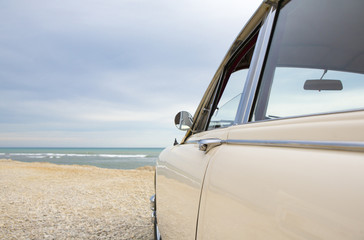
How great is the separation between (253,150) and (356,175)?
444 millimetres

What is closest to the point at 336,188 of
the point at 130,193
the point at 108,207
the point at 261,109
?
the point at 261,109

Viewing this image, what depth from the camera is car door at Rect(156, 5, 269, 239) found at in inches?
56.6

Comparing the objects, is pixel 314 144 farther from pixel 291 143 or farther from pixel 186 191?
pixel 186 191

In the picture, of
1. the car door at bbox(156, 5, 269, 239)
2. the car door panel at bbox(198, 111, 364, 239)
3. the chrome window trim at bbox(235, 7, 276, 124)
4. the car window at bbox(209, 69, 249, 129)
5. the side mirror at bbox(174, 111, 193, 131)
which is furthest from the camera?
the side mirror at bbox(174, 111, 193, 131)

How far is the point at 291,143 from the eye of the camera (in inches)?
34.0

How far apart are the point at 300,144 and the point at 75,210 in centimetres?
598

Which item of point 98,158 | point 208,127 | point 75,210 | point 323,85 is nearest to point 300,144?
point 323,85

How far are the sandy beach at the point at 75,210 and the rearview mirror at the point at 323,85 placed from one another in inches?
157

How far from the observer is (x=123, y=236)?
4520 mm

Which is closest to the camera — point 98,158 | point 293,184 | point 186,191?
point 293,184

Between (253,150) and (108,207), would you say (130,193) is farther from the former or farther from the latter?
(253,150)

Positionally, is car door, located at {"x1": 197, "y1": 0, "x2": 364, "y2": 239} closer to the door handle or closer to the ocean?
the door handle

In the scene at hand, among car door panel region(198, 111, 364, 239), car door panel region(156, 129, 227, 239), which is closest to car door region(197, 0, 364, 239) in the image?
car door panel region(198, 111, 364, 239)

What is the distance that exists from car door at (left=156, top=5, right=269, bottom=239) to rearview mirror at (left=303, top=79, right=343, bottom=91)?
0.37 m
